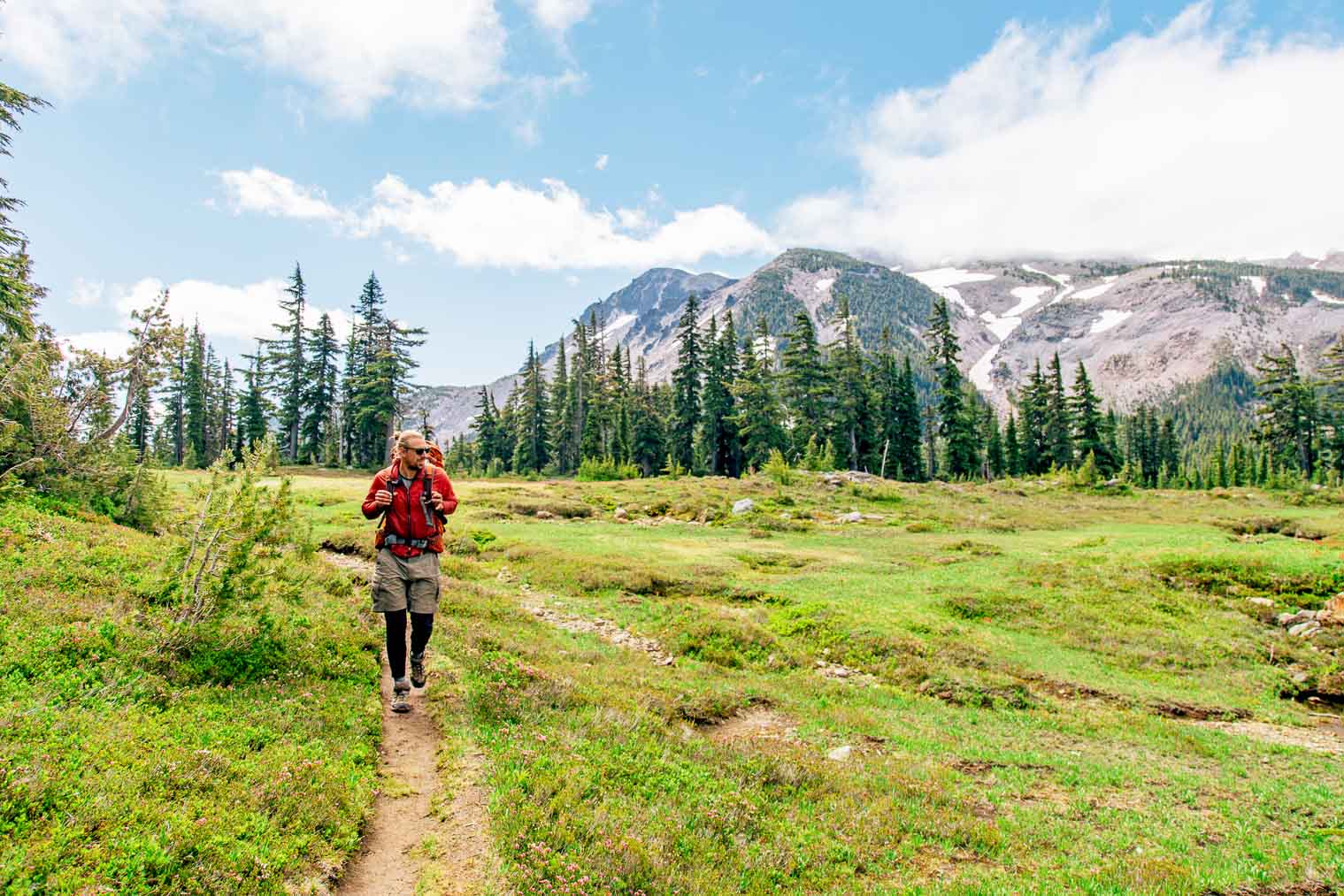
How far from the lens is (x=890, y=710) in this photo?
1167cm

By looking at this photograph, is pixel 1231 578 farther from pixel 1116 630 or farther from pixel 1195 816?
pixel 1195 816

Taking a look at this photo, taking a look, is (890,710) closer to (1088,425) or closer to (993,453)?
(1088,425)

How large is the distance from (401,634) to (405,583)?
2.16 feet

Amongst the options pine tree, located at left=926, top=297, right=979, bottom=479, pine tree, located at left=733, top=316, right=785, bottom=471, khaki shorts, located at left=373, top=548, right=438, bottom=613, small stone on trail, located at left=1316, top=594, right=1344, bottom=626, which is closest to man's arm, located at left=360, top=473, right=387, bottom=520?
khaki shorts, located at left=373, top=548, right=438, bottom=613

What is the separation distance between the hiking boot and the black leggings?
3.4 inches

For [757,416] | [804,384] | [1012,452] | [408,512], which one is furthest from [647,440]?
[408,512]

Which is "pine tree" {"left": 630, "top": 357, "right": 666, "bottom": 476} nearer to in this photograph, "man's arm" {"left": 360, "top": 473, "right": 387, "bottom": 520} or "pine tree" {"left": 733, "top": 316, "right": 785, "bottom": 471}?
"pine tree" {"left": 733, "top": 316, "right": 785, "bottom": 471}

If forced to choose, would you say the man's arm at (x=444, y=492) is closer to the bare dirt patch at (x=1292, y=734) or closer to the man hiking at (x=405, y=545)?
the man hiking at (x=405, y=545)

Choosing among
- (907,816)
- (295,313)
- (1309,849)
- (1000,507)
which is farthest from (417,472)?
(295,313)

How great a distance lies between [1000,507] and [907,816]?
40.2 metres

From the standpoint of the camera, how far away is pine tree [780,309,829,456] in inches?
2606

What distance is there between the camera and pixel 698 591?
19.5m

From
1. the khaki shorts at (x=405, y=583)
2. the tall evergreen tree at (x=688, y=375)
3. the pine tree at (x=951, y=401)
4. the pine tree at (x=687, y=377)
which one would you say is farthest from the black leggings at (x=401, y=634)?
the pine tree at (x=951, y=401)

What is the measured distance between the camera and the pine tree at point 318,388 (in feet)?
223
